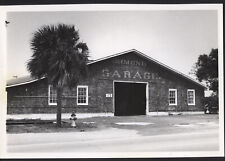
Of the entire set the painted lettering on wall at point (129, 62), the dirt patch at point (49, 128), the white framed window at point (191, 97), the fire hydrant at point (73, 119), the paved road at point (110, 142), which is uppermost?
the painted lettering on wall at point (129, 62)

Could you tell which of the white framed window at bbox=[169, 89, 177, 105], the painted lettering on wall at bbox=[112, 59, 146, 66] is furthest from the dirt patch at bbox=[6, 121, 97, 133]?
the white framed window at bbox=[169, 89, 177, 105]

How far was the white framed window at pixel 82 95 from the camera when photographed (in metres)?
10.2

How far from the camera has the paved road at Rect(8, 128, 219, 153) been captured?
929 cm

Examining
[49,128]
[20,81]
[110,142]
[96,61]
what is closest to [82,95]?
[96,61]

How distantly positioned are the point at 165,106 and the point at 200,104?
95 cm

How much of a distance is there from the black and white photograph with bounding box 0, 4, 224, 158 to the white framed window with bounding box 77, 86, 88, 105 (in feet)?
0.09

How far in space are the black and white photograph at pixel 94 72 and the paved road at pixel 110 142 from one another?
23 mm

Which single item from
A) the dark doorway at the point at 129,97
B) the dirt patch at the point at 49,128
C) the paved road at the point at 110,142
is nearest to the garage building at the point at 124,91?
the dark doorway at the point at 129,97

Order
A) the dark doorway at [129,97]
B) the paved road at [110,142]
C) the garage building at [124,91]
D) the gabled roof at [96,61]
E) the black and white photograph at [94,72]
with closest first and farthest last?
the paved road at [110,142] → the black and white photograph at [94,72] → the gabled roof at [96,61] → the garage building at [124,91] → the dark doorway at [129,97]

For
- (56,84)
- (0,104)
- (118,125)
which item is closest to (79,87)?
(56,84)

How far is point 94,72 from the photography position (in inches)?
410

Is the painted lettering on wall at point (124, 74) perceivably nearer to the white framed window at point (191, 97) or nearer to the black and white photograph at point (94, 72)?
the black and white photograph at point (94, 72)

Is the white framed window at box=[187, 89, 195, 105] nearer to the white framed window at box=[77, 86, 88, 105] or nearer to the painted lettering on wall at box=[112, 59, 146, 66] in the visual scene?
the painted lettering on wall at box=[112, 59, 146, 66]

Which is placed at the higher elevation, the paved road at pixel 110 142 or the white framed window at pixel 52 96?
the white framed window at pixel 52 96
